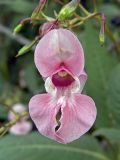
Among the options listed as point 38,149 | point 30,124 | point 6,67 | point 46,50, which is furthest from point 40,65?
point 6,67

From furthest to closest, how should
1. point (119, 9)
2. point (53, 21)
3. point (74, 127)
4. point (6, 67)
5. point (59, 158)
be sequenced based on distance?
point (6, 67)
point (119, 9)
point (59, 158)
point (53, 21)
point (74, 127)

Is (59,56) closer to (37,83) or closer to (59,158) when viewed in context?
(59,158)

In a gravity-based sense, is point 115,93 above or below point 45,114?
below

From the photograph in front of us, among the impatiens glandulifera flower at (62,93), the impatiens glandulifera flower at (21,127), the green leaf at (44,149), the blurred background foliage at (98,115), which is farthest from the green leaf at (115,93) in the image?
the impatiens glandulifera flower at (21,127)

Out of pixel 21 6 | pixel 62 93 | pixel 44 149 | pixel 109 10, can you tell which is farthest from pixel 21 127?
pixel 62 93

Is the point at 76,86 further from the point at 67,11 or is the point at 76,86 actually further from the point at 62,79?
the point at 67,11

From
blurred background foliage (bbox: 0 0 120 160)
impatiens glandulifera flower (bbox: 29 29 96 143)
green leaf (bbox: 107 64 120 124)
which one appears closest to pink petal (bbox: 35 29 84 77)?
impatiens glandulifera flower (bbox: 29 29 96 143)
